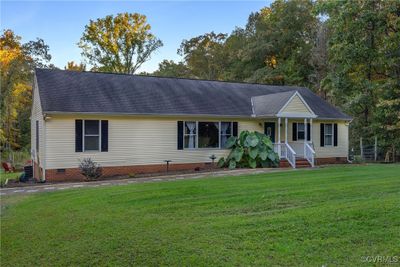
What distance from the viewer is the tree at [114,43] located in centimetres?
3762

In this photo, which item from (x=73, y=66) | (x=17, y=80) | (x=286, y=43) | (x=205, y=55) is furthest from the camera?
(x=73, y=66)

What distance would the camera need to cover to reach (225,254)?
4.52m

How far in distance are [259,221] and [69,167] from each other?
402 inches

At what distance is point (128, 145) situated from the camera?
15266 millimetres

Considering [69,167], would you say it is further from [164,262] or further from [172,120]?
[164,262]

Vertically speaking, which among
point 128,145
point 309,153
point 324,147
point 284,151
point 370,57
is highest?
point 370,57

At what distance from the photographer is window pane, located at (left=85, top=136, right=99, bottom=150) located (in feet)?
47.4

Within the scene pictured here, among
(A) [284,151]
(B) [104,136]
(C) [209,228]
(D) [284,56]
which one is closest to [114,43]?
(D) [284,56]

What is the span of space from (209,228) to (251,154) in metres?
11.0

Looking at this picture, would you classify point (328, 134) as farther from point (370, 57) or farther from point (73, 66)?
point (73, 66)

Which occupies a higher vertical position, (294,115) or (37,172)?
(294,115)

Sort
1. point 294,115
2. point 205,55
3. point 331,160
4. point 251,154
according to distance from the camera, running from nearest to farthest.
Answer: point 251,154 → point 294,115 → point 331,160 → point 205,55

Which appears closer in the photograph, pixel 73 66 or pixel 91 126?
pixel 91 126

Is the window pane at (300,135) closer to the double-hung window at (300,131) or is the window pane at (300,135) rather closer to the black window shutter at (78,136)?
the double-hung window at (300,131)
